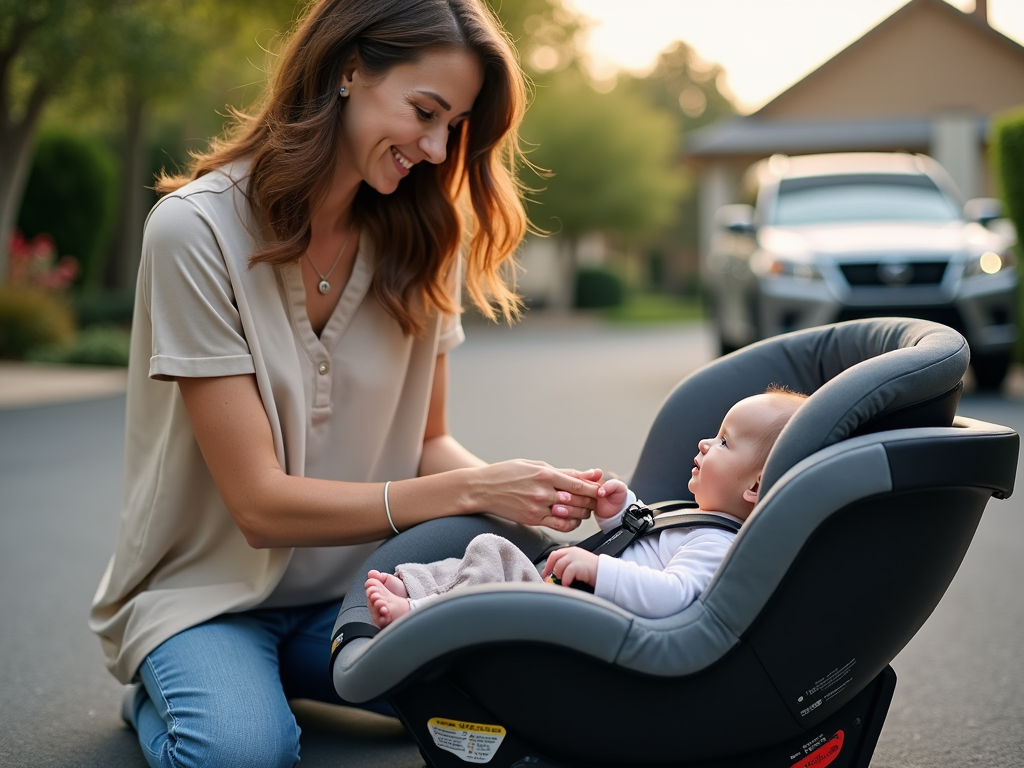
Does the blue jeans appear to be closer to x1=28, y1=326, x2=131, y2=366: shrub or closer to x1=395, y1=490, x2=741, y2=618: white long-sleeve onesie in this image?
x1=395, y1=490, x2=741, y2=618: white long-sleeve onesie

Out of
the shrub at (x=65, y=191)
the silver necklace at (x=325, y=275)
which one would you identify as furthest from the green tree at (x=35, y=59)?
the silver necklace at (x=325, y=275)

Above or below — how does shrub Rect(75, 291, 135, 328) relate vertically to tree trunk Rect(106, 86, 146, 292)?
below

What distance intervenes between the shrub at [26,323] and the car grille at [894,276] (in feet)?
30.8

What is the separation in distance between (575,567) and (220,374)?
856mm

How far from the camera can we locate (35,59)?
13297 mm

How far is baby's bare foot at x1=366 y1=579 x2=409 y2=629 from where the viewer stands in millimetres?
2014

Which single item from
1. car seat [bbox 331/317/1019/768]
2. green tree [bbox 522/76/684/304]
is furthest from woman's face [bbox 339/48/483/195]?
green tree [bbox 522/76/684/304]

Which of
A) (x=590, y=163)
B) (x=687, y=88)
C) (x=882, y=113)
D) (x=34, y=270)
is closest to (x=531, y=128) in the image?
(x=590, y=163)

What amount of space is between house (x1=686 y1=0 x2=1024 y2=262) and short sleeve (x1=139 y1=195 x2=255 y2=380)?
14310mm

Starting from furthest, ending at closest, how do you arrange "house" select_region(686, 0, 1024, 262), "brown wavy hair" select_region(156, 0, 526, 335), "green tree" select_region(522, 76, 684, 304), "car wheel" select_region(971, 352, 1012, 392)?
"green tree" select_region(522, 76, 684, 304) → "house" select_region(686, 0, 1024, 262) → "car wheel" select_region(971, 352, 1012, 392) → "brown wavy hair" select_region(156, 0, 526, 335)

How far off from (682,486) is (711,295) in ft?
25.7

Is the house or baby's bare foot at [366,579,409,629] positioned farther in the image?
the house

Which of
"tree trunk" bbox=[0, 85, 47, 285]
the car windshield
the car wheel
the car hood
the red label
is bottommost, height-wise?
the car wheel

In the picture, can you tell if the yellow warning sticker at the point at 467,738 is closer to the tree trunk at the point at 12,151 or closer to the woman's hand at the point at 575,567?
the woman's hand at the point at 575,567
